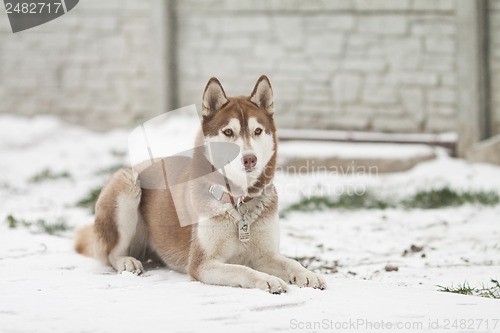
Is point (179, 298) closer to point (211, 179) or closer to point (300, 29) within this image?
point (211, 179)

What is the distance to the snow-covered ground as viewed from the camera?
3281 millimetres

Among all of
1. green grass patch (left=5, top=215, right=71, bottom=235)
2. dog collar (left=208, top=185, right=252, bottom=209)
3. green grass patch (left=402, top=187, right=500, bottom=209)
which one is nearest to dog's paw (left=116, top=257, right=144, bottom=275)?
dog collar (left=208, top=185, right=252, bottom=209)

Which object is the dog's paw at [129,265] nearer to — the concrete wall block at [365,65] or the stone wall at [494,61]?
the concrete wall block at [365,65]

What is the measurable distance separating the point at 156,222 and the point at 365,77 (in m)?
5.18

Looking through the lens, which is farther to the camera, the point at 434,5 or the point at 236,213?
the point at 434,5

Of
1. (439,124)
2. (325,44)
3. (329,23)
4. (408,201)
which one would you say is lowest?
(408,201)

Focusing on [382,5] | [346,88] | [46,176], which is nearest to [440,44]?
[382,5]

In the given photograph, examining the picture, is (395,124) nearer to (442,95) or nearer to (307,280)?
(442,95)

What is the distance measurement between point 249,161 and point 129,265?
106 cm

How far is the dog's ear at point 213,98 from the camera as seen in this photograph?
4105mm

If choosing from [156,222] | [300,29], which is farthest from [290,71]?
[156,222]

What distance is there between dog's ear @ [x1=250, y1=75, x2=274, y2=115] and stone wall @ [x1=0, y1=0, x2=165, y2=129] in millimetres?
5869

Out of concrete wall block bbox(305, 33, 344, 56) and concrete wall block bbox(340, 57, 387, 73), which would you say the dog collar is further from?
concrete wall block bbox(305, 33, 344, 56)

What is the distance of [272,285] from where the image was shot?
3.73 m
